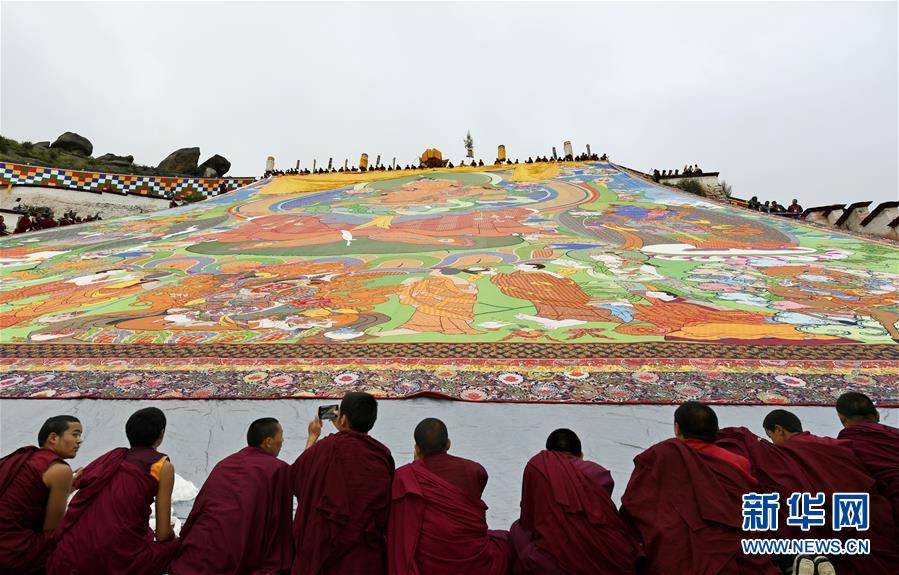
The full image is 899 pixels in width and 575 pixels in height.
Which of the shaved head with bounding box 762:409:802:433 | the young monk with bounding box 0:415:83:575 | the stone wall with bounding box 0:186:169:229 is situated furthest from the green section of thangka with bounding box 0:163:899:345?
the stone wall with bounding box 0:186:169:229

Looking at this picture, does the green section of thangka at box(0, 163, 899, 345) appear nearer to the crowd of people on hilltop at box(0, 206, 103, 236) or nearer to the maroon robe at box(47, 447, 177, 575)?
the crowd of people on hilltop at box(0, 206, 103, 236)

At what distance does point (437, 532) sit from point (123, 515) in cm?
108

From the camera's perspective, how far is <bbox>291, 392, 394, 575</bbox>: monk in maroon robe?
177 cm

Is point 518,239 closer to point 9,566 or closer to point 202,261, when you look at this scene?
point 202,261

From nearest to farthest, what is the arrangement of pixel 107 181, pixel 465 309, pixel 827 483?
pixel 827 483 < pixel 465 309 < pixel 107 181

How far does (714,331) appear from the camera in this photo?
12.9 ft

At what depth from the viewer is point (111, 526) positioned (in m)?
1.74

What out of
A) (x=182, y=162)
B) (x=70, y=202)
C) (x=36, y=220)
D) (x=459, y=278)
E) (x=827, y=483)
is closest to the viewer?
(x=827, y=483)

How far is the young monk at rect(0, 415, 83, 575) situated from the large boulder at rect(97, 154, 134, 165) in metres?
23.3

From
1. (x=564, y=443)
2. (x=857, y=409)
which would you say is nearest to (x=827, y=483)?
(x=857, y=409)

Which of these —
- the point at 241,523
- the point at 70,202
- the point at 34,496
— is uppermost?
the point at 70,202

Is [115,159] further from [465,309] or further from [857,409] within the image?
[857,409]

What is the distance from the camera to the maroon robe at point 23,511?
5.58 ft

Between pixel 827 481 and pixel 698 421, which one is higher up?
pixel 698 421
